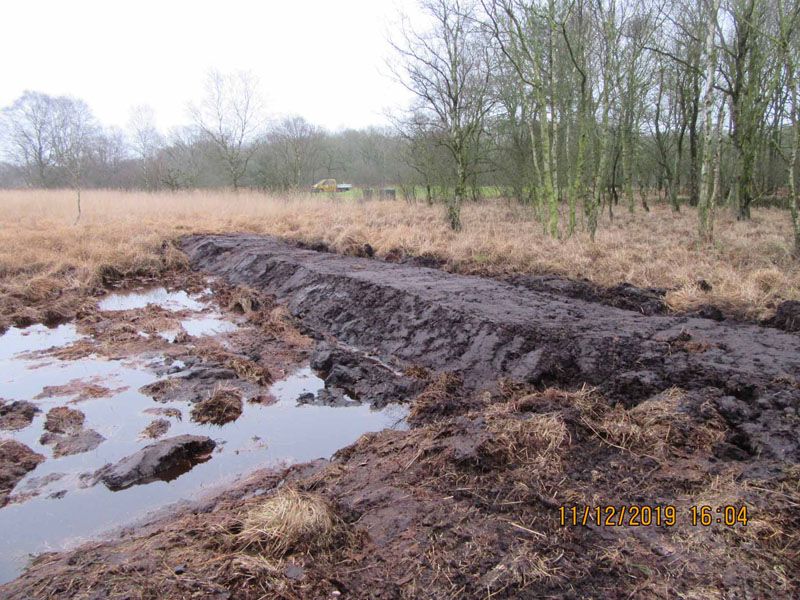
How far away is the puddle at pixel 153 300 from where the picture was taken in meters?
8.95

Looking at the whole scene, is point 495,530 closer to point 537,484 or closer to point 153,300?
point 537,484

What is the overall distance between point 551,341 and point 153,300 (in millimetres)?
7792

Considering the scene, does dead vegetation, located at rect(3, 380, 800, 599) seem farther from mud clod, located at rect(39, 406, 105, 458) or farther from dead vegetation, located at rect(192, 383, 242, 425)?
mud clod, located at rect(39, 406, 105, 458)

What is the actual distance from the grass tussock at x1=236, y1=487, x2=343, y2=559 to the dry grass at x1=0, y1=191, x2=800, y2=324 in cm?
568

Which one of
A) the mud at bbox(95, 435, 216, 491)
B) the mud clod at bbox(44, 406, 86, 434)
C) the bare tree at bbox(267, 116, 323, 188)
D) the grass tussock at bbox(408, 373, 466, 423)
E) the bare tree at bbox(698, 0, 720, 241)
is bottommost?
the mud at bbox(95, 435, 216, 491)

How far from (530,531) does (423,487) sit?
0.76 metres

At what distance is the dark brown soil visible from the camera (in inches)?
146

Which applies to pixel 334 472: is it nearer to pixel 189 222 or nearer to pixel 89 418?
pixel 89 418

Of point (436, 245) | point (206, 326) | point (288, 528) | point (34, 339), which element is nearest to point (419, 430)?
point (288, 528)

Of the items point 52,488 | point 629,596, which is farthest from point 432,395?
point 52,488

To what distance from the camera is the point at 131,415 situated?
4820 mm

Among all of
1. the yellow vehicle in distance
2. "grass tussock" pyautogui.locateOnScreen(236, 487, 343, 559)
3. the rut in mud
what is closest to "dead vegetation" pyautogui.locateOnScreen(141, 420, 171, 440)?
"grass tussock" pyautogui.locateOnScreen(236, 487, 343, 559)

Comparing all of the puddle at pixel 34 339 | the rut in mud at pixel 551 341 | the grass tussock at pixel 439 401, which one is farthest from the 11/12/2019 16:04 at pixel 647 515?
→ the puddle at pixel 34 339

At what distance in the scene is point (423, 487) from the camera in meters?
3.12
